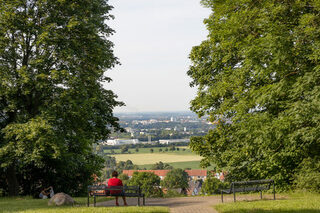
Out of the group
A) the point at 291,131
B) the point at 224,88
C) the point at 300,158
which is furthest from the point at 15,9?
the point at 300,158

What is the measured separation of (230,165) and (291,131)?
15.9ft

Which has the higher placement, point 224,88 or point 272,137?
point 224,88

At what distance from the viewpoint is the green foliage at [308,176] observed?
1529 centimetres

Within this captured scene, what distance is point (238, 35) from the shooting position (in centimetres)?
1777

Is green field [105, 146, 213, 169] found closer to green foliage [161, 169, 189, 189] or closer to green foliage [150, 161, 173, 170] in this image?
green foliage [150, 161, 173, 170]

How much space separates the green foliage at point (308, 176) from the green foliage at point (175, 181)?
67879 mm

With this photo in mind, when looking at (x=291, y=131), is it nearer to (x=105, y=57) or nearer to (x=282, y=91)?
(x=282, y=91)

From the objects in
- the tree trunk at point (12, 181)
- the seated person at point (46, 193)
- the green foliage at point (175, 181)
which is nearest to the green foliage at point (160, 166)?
the green foliage at point (175, 181)

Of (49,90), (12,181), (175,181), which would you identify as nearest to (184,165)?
(175,181)

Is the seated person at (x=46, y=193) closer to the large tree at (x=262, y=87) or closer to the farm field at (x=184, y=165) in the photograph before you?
the large tree at (x=262, y=87)

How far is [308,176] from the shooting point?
50.9ft

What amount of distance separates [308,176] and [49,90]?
12.7 meters

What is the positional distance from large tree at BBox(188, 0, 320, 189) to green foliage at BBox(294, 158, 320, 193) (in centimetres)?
35

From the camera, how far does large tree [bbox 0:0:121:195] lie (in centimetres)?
1770
